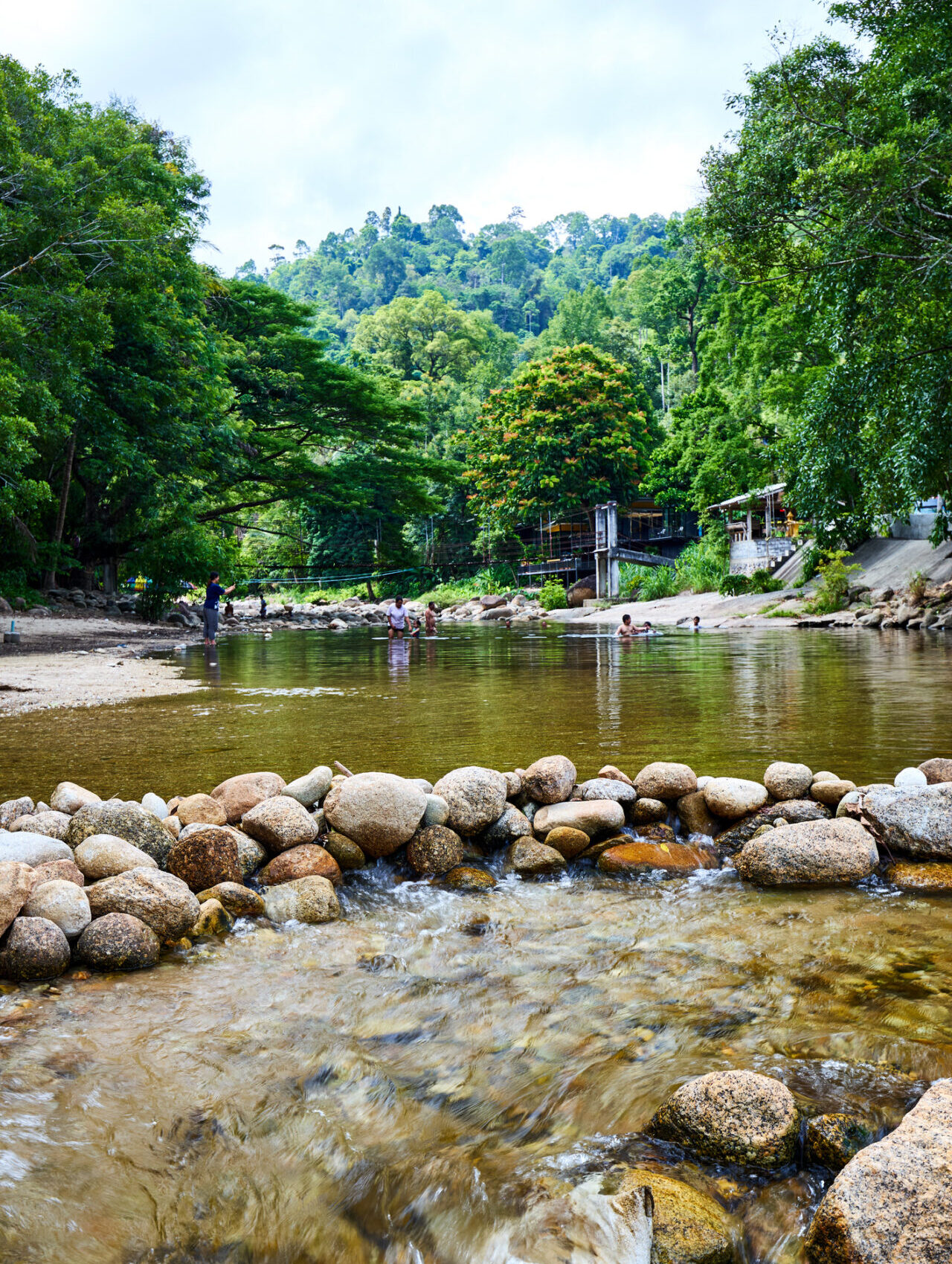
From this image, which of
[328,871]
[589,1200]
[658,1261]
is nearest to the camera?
[658,1261]

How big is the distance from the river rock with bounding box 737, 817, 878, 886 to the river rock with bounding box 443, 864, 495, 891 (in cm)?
116

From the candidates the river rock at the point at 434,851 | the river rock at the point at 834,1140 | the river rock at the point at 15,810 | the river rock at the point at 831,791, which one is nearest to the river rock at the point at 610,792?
the river rock at the point at 434,851

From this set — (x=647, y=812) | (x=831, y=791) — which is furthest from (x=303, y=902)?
(x=831, y=791)

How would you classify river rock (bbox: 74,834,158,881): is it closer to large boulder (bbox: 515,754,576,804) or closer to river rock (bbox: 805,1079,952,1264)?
large boulder (bbox: 515,754,576,804)

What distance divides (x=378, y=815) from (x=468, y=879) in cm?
52

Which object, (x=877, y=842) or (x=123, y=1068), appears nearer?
(x=123, y=1068)

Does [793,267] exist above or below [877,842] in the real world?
above

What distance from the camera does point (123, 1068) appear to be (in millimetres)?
2428

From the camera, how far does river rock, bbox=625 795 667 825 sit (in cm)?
446

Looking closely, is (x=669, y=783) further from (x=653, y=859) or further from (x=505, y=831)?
(x=505, y=831)

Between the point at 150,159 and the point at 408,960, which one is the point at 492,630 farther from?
the point at 408,960

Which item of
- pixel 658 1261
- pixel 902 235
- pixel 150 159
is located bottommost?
pixel 658 1261

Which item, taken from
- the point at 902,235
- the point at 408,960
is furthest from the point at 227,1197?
the point at 902,235

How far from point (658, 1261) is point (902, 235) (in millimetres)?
14031
